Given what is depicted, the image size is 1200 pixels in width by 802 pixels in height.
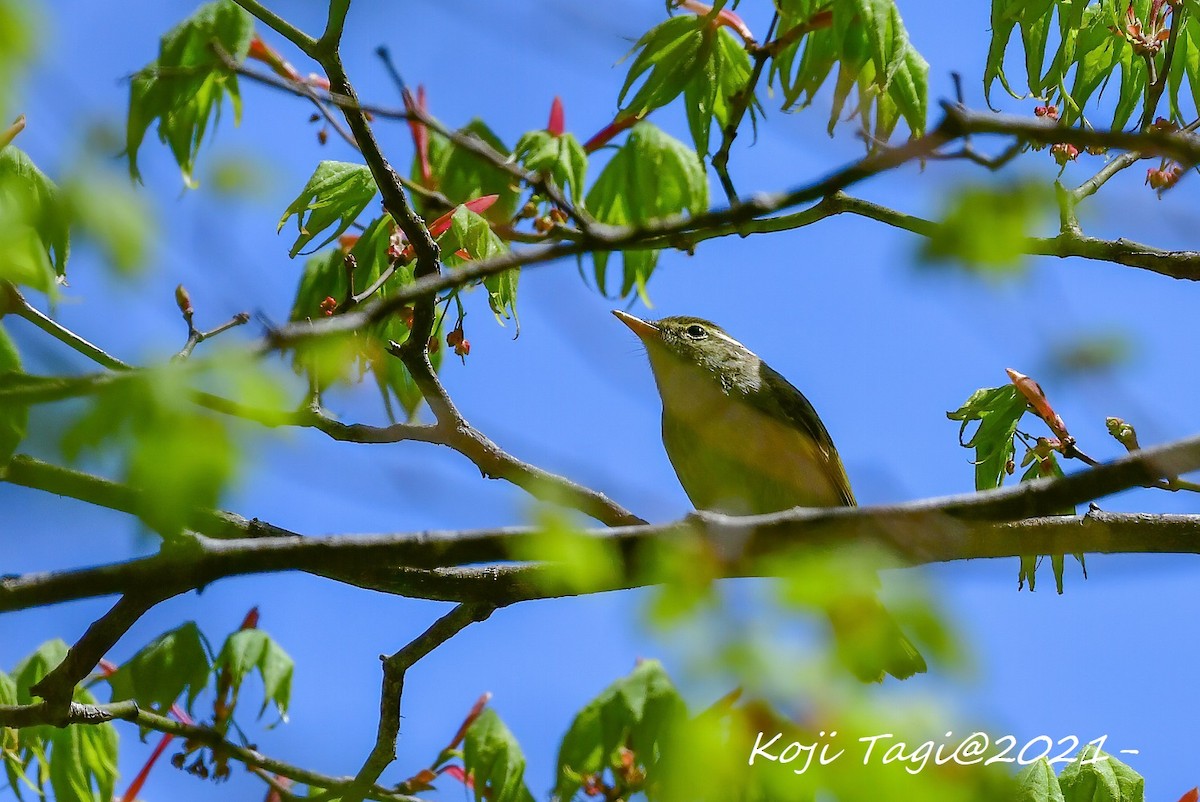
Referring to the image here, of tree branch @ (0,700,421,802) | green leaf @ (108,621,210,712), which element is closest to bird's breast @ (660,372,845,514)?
tree branch @ (0,700,421,802)

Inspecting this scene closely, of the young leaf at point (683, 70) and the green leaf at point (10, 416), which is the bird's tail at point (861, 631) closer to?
the green leaf at point (10, 416)

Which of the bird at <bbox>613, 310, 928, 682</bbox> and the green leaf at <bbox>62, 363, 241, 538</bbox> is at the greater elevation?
the bird at <bbox>613, 310, 928, 682</bbox>

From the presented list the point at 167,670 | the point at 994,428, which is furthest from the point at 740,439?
the point at 167,670

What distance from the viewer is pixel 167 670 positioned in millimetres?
3721

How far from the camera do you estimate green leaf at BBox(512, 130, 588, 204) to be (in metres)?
3.59

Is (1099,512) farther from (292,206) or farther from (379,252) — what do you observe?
(292,206)

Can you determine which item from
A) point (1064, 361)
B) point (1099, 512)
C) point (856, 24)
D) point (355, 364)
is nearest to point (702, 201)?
point (856, 24)

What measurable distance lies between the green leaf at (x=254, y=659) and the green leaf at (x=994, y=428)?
241 centimetres

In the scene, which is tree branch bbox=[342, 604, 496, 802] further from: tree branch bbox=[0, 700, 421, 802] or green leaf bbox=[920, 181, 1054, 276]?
green leaf bbox=[920, 181, 1054, 276]

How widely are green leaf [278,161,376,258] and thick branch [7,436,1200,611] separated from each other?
1.60 meters

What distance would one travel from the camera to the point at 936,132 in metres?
1.53

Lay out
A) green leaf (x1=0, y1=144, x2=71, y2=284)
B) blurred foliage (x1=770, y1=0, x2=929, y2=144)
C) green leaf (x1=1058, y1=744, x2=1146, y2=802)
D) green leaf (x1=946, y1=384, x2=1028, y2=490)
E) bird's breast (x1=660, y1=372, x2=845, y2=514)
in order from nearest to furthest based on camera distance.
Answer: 1. green leaf (x1=0, y1=144, x2=71, y2=284)
2. blurred foliage (x1=770, y1=0, x2=929, y2=144)
3. green leaf (x1=1058, y1=744, x2=1146, y2=802)
4. green leaf (x1=946, y1=384, x2=1028, y2=490)
5. bird's breast (x1=660, y1=372, x2=845, y2=514)

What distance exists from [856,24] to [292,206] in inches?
66.0

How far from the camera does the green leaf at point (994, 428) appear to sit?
11.8ft
